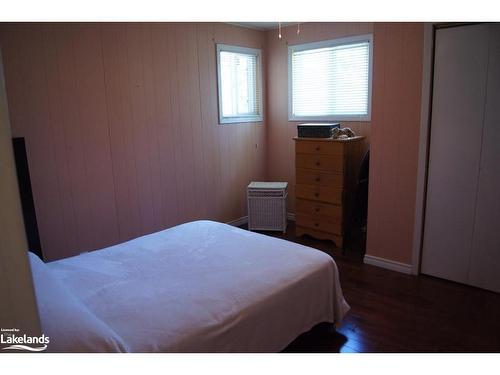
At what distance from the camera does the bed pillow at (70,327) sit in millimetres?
1257

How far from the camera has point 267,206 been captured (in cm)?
434

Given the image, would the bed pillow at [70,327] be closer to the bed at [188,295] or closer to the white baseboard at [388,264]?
the bed at [188,295]

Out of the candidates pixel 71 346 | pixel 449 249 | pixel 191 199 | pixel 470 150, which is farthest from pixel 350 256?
pixel 71 346

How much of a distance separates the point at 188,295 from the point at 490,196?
2.28 m

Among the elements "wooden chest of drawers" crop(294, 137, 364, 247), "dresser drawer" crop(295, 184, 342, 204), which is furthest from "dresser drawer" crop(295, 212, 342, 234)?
"dresser drawer" crop(295, 184, 342, 204)

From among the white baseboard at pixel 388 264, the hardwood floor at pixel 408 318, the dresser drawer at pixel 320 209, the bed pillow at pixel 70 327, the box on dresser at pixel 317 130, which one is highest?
the box on dresser at pixel 317 130

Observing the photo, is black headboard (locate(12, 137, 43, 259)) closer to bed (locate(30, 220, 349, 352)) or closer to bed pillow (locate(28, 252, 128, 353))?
bed (locate(30, 220, 349, 352))

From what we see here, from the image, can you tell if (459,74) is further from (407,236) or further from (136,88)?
(136,88)

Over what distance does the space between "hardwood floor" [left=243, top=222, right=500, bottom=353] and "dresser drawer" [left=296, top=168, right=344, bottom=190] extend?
0.88m

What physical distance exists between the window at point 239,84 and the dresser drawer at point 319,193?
116 centimetres

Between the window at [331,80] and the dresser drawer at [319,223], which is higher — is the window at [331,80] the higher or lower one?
the higher one

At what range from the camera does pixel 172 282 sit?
1978 mm

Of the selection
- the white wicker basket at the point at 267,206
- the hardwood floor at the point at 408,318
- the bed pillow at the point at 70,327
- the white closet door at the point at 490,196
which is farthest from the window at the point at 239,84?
the bed pillow at the point at 70,327

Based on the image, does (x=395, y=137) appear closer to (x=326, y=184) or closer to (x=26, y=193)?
(x=326, y=184)
